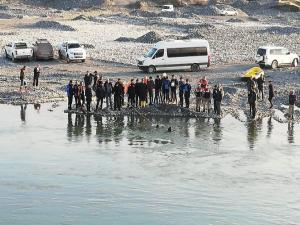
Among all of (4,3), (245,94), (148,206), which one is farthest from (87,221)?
(4,3)

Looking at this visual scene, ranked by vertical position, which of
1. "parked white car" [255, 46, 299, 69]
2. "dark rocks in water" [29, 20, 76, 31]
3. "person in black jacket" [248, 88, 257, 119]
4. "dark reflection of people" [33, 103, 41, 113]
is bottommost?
"dark reflection of people" [33, 103, 41, 113]

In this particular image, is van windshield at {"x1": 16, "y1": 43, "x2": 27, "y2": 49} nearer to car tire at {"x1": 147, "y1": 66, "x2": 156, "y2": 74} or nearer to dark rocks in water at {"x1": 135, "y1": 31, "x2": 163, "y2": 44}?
car tire at {"x1": 147, "y1": 66, "x2": 156, "y2": 74}

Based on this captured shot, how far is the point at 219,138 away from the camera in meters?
31.5

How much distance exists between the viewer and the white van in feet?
157

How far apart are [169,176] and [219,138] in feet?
20.9

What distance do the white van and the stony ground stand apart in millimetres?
767

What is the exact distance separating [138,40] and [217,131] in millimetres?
32999

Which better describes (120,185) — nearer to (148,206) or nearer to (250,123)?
(148,206)

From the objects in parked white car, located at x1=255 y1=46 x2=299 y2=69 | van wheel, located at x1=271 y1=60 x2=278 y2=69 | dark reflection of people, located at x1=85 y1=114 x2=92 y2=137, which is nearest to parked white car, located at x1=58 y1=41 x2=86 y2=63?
parked white car, located at x1=255 y1=46 x2=299 y2=69

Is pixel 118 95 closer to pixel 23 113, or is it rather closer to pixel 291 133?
pixel 23 113

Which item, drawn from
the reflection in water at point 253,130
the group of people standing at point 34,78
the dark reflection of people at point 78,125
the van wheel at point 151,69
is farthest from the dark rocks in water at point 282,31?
the dark reflection of people at point 78,125

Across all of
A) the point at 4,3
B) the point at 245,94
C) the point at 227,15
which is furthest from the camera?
the point at 4,3

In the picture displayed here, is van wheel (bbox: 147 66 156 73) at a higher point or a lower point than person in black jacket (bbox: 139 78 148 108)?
higher

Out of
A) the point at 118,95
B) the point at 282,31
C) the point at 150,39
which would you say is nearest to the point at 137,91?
the point at 118,95
